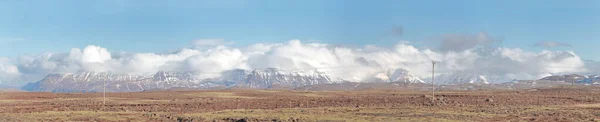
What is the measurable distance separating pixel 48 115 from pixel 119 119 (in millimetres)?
11544

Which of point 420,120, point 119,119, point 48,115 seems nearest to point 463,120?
point 420,120

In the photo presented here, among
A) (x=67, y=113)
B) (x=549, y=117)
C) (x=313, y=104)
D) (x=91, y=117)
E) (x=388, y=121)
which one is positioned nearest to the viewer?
(x=388, y=121)

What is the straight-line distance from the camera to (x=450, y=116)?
236 ft

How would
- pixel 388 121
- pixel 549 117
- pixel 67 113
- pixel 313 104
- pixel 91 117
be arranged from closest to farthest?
pixel 388 121 < pixel 549 117 < pixel 91 117 < pixel 67 113 < pixel 313 104

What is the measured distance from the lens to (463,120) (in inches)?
2623

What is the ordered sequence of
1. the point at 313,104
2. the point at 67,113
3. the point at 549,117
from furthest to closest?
the point at 313,104, the point at 67,113, the point at 549,117

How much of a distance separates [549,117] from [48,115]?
187 feet

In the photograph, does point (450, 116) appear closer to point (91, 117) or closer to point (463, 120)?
point (463, 120)

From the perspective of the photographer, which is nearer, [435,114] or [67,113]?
[435,114]

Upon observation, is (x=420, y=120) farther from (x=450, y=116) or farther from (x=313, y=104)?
(x=313, y=104)

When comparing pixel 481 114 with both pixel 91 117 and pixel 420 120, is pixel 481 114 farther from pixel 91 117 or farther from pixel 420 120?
pixel 91 117

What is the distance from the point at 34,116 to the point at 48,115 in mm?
2178

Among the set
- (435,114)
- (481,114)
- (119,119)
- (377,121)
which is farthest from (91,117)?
(481,114)

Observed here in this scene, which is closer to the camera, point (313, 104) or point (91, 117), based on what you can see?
point (91, 117)
